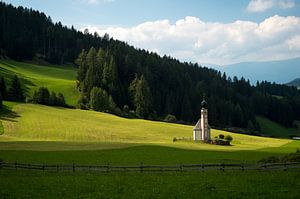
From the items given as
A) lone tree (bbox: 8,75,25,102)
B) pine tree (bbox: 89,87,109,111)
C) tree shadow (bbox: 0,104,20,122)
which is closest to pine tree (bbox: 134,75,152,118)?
pine tree (bbox: 89,87,109,111)

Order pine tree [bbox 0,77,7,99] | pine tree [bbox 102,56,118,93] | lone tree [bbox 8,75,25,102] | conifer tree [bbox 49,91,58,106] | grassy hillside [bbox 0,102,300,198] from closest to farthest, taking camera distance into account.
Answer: grassy hillside [bbox 0,102,300,198] < pine tree [bbox 0,77,7,99] < lone tree [bbox 8,75,25,102] < conifer tree [bbox 49,91,58,106] < pine tree [bbox 102,56,118,93]

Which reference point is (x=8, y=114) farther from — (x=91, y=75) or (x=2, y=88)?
(x=91, y=75)

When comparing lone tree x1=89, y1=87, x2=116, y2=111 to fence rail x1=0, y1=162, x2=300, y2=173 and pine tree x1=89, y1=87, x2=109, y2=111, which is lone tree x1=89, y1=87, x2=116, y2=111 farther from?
fence rail x1=0, y1=162, x2=300, y2=173

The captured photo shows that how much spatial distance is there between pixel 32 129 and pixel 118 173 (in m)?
50.4

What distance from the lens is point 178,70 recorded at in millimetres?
181500

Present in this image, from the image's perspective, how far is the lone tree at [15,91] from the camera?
384 ft

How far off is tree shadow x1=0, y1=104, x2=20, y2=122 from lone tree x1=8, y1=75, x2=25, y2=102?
1230 cm

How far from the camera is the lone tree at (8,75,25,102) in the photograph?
11712 cm

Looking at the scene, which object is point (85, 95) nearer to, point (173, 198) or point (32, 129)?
point (32, 129)

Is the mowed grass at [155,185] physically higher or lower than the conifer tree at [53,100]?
lower

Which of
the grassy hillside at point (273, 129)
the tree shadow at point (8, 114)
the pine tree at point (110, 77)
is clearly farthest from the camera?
the grassy hillside at point (273, 129)

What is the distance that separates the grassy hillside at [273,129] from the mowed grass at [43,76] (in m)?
83.3

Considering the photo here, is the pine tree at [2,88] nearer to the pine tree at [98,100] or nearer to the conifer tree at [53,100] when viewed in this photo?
the conifer tree at [53,100]

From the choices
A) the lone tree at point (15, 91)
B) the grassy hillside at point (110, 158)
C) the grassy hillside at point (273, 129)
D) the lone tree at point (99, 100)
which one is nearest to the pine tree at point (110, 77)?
the lone tree at point (99, 100)
